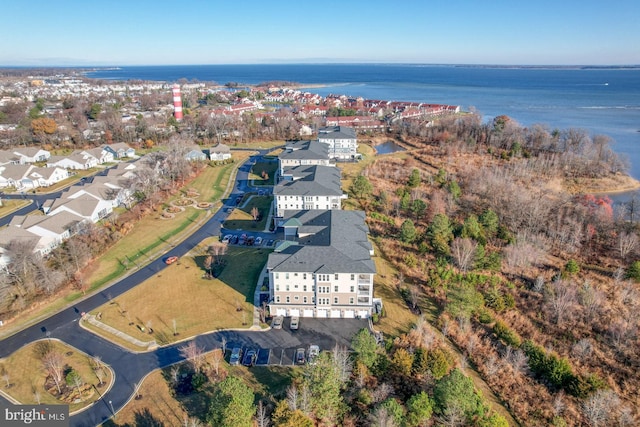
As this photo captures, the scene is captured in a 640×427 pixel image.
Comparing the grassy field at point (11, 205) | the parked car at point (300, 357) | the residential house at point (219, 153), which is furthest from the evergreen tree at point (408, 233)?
the grassy field at point (11, 205)

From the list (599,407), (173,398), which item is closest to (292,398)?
(173,398)

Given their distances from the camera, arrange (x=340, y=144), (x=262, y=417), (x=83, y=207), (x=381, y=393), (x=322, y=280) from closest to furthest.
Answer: (x=262, y=417) → (x=381, y=393) → (x=322, y=280) → (x=83, y=207) → (x=340, y=144)

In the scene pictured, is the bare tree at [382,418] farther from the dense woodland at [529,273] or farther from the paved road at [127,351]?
the dense woodland at [529,273]

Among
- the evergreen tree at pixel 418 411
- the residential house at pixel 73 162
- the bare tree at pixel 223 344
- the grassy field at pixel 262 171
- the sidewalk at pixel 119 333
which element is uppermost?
the residential house at pixel 73 162

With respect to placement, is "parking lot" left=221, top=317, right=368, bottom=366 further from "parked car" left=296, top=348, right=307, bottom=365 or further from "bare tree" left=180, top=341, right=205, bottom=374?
"bare tree" left=180, top=341, right=205, bottom=374

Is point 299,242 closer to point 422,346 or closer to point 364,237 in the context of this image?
point 364,237

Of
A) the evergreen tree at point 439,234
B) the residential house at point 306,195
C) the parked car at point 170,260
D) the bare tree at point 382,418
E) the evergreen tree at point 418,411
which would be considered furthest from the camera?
the residential house at point 306,195

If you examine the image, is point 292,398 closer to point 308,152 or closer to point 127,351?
point 127,351

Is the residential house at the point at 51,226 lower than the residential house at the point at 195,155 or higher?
lower
